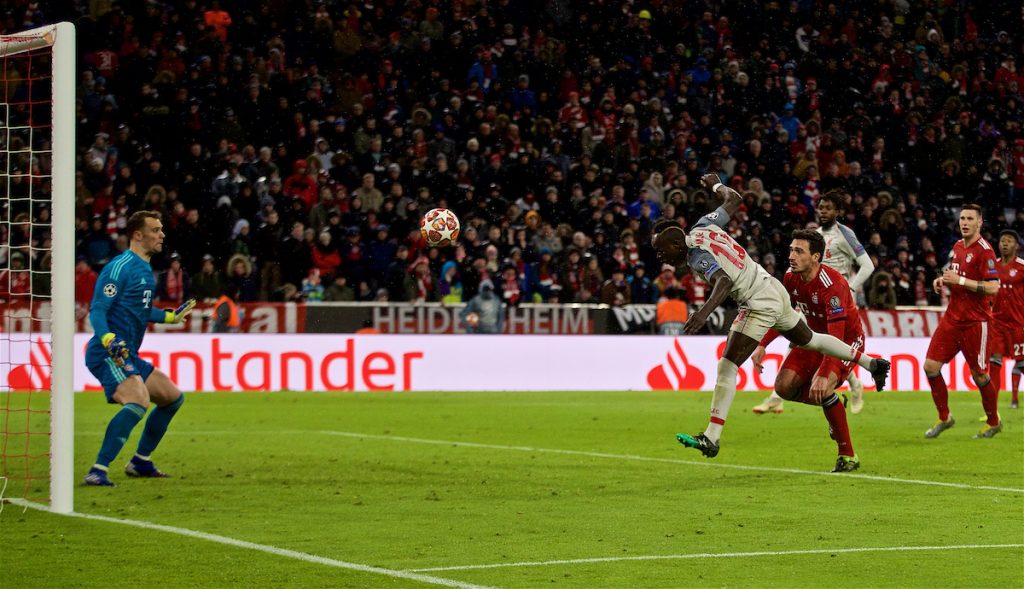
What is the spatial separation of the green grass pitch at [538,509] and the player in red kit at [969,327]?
17.8 inches

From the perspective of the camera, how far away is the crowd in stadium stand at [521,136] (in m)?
23.1

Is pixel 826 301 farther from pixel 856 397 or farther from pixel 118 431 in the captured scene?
pixel 118 431

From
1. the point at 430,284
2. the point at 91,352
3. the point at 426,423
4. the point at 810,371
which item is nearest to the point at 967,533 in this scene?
the point at 810,371

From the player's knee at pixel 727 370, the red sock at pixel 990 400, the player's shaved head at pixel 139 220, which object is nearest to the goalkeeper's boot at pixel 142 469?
the player's shaved head at pixel 139 220

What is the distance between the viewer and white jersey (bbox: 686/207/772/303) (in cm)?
1048

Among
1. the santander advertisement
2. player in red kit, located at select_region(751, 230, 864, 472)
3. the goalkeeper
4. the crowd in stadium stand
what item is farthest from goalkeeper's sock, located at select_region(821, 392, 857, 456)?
the crowd in stadium stand

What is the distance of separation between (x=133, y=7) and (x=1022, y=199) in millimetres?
18343

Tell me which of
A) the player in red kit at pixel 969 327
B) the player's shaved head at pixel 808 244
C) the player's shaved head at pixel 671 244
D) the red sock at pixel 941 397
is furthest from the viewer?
the red sock at pixel 941 397

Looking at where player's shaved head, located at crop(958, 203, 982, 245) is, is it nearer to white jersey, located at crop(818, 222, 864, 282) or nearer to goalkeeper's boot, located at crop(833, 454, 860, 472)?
white jersey, located at crop(818, 222, 864, 282)

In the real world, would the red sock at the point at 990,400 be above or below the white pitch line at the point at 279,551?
above

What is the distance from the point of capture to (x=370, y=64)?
27062mm

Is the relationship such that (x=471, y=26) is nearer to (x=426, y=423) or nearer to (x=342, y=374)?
(x=342, y=374)

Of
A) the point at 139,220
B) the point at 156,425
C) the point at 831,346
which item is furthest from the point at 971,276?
the point at 139,220

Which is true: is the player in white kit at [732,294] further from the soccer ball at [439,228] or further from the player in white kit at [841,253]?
the player in white kit at [841,253]
